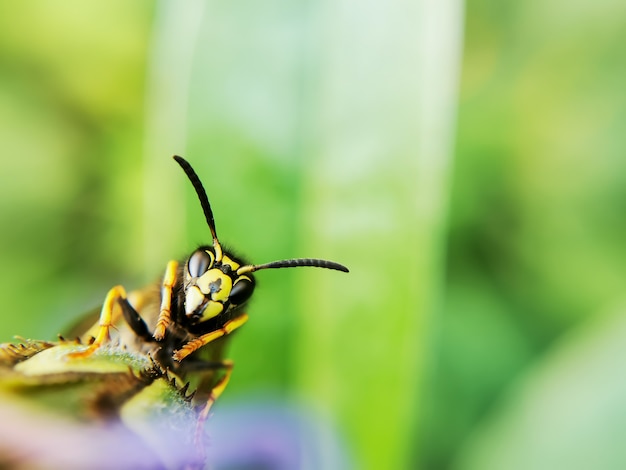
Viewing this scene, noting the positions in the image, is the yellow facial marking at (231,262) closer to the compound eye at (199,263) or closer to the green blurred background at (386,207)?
the compound eye at (199,263)

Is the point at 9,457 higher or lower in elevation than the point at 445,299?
higher

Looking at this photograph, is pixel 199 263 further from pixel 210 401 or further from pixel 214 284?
pixel 210 401

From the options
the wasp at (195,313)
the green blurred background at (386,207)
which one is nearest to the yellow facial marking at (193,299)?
the wasp at (195,313)

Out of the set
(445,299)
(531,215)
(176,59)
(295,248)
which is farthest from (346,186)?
(531,215)

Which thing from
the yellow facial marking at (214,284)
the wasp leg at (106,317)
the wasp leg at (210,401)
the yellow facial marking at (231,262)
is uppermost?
the yellow facial marking at (231,262)

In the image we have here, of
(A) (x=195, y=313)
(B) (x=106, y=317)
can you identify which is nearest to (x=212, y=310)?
(A) (x=195, y=313)

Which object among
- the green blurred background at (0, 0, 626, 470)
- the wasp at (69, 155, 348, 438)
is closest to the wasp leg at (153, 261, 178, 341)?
the wasp at (69, 155, 348, 438)

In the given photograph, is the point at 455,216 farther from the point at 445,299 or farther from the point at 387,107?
the point at 387,107
